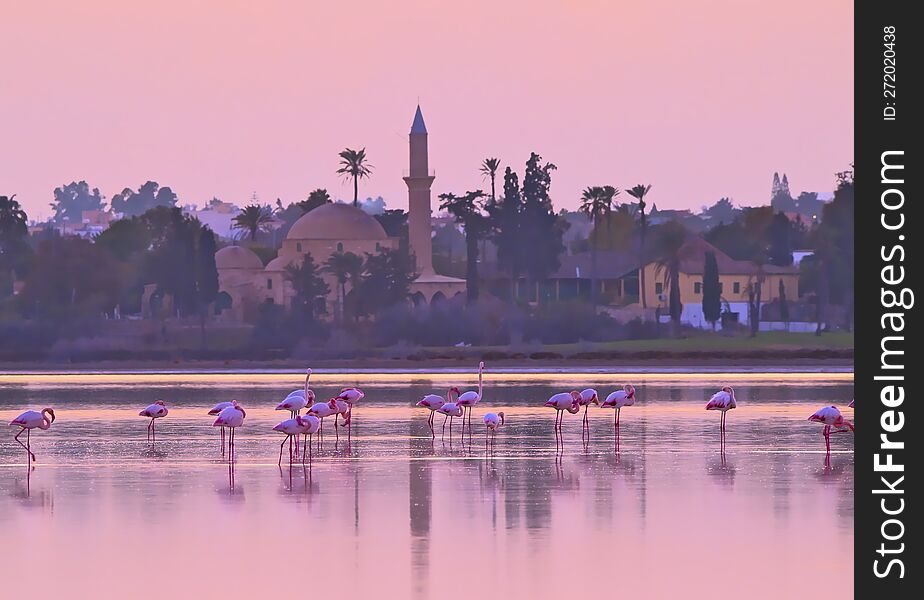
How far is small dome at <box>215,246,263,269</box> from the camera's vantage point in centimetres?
12344

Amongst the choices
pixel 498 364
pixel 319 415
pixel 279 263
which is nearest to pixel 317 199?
pixel 279 263

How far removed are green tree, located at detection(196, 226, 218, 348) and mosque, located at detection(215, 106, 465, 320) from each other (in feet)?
23.5

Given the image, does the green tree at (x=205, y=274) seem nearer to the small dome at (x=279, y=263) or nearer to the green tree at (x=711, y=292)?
the small dome at (x=279, y=263)

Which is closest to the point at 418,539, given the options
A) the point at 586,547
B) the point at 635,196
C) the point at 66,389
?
the point at 586,547

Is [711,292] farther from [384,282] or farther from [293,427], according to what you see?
[293,427]

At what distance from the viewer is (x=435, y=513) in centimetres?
2073

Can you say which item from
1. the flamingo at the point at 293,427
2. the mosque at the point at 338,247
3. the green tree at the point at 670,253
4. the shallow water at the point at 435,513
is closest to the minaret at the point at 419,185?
the mosque at the point at 338,247

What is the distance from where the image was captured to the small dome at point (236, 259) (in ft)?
405

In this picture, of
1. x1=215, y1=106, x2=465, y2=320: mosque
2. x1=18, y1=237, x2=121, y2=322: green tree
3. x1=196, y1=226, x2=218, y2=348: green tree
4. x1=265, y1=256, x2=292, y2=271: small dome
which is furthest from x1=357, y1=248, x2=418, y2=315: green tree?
x1=18, y1=237, x2=121, y2=322: green tree

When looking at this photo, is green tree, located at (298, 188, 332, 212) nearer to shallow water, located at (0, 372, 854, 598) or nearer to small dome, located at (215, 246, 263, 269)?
small dome, located at (215, 246, 263, 269)

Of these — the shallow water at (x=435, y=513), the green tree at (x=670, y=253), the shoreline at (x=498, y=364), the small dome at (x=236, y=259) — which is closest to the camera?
the shallow water at (x=435, y=513)

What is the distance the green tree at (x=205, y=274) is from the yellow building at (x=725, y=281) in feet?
88.5
